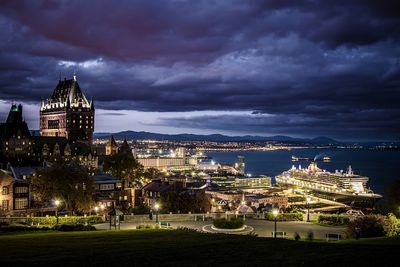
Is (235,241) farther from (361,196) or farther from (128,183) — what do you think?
(361,196)

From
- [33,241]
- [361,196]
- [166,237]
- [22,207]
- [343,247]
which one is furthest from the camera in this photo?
[361,196]

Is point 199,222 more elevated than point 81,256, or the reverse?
point 81,256

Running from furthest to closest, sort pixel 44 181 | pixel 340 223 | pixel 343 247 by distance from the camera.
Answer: pixel 44 181
pixel 340 223
pixel 343 247

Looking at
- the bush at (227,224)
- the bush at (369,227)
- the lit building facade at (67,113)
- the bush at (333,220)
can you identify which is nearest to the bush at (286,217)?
the bush at (333,220)

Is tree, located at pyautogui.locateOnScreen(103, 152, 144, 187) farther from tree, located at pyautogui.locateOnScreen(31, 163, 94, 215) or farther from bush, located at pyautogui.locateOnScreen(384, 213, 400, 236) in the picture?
bush, located at pyautogui.locateOnScreen(384, 213, 400, 236)

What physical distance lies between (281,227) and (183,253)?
73.9 feet

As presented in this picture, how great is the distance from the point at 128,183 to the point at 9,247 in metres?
64.0

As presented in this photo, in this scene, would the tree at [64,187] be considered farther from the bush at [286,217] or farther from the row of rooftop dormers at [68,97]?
the row of rooftop dormers at [68,97]

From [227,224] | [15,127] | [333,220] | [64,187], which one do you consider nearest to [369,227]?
[333,220]

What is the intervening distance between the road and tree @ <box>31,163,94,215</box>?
752 cm

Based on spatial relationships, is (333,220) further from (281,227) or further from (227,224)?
(227,224)

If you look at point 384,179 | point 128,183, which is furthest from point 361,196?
point 128,183

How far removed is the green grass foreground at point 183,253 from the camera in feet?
48.9

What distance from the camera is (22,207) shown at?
49.6 meters
